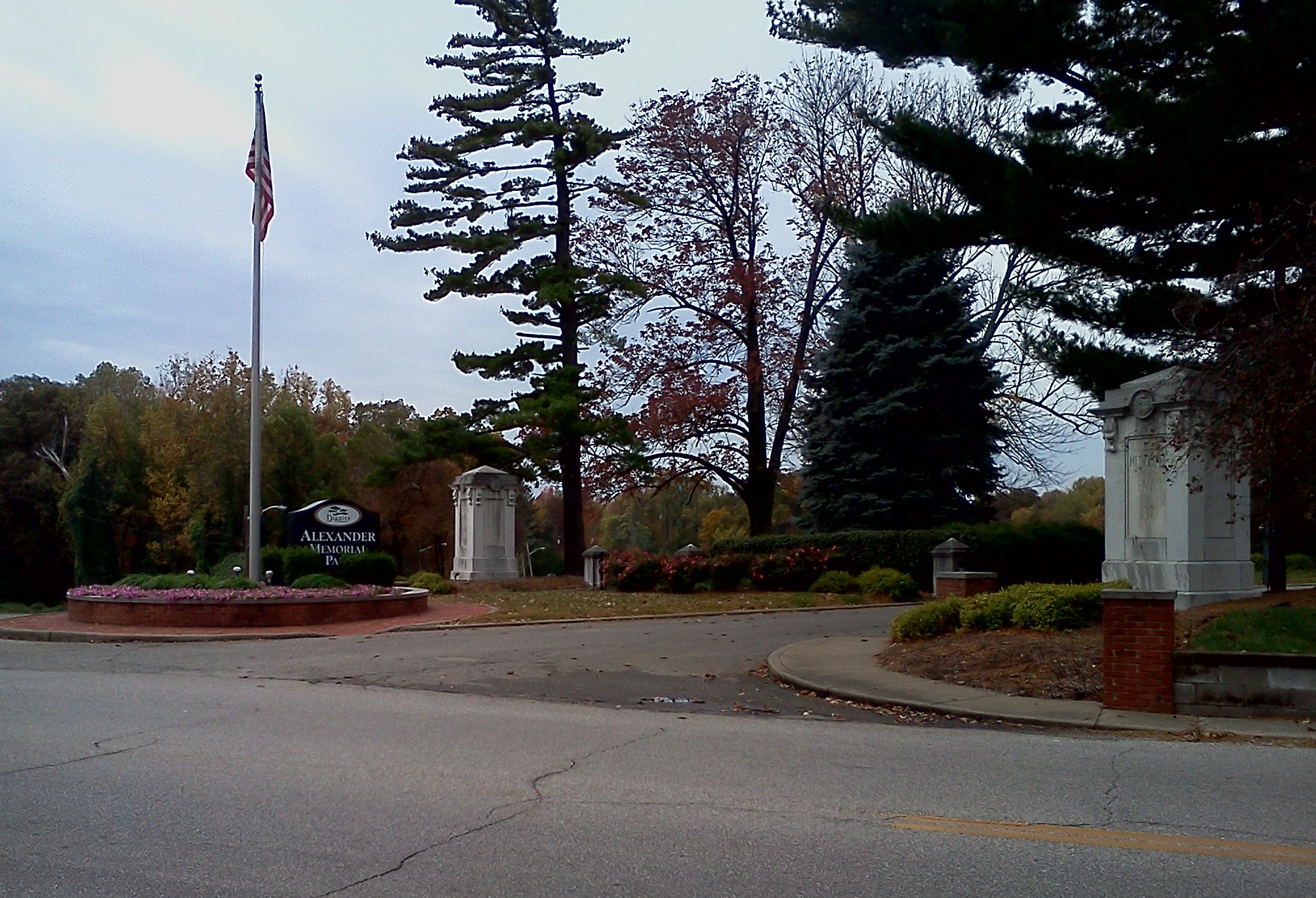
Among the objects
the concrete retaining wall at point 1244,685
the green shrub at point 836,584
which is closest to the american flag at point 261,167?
the green shrub at point 836,584

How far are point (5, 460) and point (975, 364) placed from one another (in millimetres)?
52342

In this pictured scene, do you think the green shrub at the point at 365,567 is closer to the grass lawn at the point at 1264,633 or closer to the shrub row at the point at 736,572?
the shrub row at the point at 736,572

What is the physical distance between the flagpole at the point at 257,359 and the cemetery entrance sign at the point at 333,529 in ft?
5.33

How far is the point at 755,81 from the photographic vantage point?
36.6 meters

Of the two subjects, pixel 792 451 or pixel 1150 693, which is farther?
pixel 792 451

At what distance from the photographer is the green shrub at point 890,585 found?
27281 millimetres

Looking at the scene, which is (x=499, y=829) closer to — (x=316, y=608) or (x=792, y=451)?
(x=316, y=608)

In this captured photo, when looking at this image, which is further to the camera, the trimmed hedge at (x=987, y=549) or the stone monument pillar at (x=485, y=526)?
the stone monument pillar at (x=485, y=526)

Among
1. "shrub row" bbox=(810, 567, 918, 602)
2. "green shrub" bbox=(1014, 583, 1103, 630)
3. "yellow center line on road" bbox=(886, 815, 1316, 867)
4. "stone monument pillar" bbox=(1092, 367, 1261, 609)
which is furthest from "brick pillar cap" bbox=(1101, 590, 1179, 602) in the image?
"shrub row" bbox=(810, 567, 918, 602)

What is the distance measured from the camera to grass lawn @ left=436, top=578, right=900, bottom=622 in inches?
930

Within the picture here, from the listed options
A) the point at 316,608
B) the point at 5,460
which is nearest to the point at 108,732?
the point at 316,608

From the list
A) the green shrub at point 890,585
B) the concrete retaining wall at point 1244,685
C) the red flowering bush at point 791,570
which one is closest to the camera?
the concrete retaining wall at point 1244,685

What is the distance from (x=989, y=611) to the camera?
1484 centimetres

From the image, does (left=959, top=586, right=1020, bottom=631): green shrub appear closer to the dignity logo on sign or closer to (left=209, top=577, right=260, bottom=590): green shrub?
(left=209, top=577, right=260, bottom=590): green shrub
